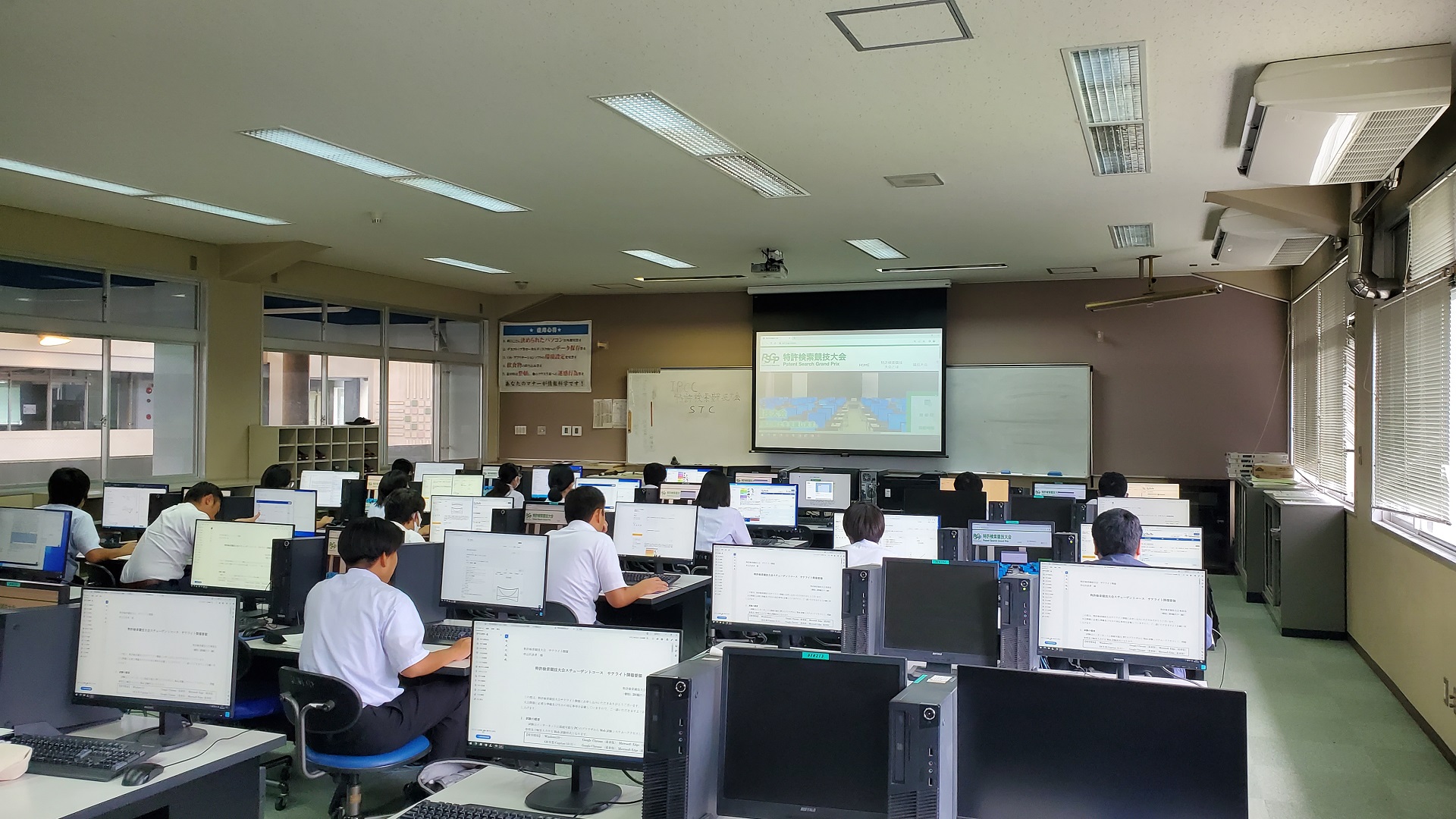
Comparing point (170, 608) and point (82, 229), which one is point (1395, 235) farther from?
point (82, 229)

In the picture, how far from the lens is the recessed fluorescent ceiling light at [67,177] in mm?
5676

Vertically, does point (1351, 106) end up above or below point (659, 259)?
below

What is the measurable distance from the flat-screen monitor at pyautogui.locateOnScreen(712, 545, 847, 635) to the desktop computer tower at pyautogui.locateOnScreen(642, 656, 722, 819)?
1630 millimetres

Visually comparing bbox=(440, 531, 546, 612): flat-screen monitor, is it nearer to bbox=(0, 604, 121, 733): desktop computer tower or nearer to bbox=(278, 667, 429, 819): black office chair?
bbox=(278, 667, 429, 819): black office chair

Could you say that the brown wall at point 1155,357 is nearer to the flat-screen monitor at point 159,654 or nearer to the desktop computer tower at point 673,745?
the flat-screen monitor at point 159,654

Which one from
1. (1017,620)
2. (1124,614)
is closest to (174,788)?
(1017,620)

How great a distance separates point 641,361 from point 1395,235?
7.95 m

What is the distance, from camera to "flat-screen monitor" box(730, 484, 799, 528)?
7051 millimetres

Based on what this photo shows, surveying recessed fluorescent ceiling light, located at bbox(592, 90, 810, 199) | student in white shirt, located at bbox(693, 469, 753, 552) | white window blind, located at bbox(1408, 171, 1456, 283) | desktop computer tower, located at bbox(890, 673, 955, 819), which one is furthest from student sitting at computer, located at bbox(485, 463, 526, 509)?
white window blind, located at bbox(1408, 171, 1456, 283)

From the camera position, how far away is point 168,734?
2885 mm

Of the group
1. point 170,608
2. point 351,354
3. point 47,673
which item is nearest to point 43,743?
point 47,673

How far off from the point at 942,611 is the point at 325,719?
214 centimetres

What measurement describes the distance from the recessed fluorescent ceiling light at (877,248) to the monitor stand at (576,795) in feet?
19.5

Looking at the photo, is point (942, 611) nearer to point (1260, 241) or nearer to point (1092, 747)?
point (1092, 747)
